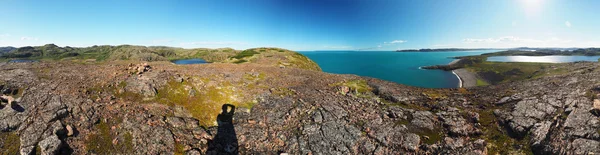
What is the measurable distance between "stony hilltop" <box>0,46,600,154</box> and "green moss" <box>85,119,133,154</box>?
64 mm

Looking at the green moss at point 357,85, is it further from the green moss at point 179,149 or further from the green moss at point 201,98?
the green moss at point 179,149

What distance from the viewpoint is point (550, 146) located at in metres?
15.7

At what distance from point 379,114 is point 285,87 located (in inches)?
597

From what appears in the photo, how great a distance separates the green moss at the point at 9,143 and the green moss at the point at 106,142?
3.62 m

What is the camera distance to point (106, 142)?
16484 millimetres

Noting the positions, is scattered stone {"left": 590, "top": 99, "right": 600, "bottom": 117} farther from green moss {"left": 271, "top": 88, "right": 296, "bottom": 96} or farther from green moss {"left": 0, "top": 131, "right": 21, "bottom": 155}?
green moss {"left": 0, "top": 131, "right": 21, "bottom": 155}

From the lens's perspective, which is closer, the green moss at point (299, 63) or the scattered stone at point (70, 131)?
the scattered stone at point (70, 131)

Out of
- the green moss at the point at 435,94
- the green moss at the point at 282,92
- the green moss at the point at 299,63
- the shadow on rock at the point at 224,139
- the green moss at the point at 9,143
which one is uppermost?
the green moss at the point at 299,63

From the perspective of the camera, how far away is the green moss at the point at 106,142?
52.0ft

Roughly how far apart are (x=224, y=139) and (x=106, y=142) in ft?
29.5

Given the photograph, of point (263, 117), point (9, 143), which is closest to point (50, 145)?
point (9, 143)

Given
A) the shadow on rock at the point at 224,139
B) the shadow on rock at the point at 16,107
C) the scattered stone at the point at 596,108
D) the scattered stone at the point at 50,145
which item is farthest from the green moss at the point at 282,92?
the scattered stone at the point at 596,108

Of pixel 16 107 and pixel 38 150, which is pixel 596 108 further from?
pixel 16 107

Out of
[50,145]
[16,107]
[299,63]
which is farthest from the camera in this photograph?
[299,63]
